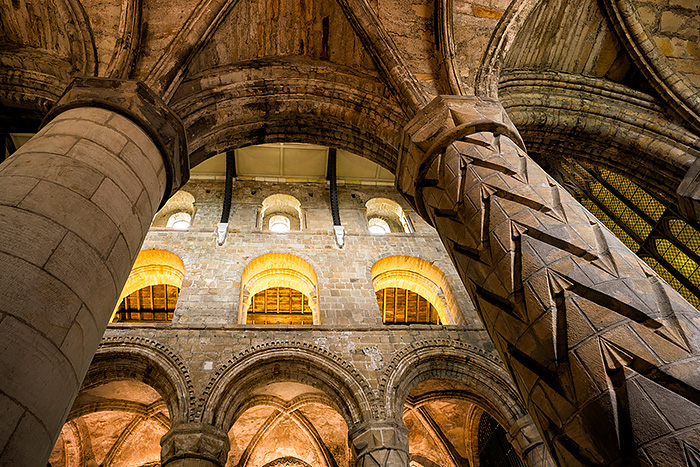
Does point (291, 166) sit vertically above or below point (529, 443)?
above

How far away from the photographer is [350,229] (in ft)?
33.8

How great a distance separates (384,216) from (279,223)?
2.81 metres

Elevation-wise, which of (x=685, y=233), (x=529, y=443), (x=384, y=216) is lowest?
(x=529, y=443)

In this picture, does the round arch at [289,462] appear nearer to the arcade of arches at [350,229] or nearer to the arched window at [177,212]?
the arcade of arches at [350,229]

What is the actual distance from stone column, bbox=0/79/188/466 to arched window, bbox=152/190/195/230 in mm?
7767

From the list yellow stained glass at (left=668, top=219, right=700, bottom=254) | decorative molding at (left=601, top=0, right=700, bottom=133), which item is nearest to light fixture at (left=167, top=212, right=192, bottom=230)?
decorative molding at (left=601, top=0, right=700, bottom=133)

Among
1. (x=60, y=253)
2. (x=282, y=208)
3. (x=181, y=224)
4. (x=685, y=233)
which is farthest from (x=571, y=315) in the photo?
(x=181, y=224)

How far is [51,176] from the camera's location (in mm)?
2221

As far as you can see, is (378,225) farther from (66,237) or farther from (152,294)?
(66,237)

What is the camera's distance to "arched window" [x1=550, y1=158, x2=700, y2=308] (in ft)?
22.9

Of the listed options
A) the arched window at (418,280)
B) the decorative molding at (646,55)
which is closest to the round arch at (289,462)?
the arched window at (418,280)

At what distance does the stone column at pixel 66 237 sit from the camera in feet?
5.24

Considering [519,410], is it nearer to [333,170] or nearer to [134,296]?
[333,170]

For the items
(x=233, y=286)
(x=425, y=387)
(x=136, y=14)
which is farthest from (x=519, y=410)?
(x=136, y=14)
